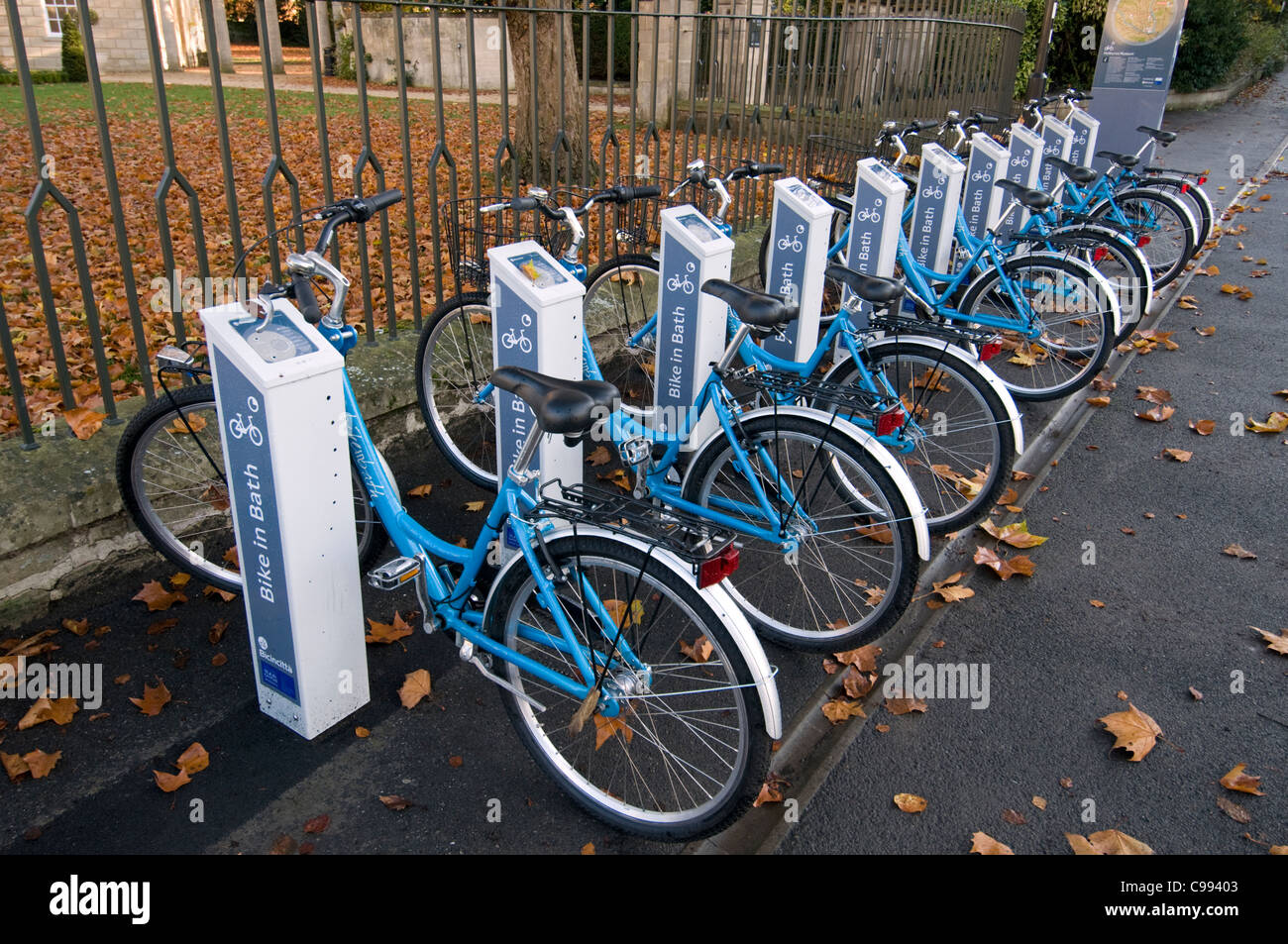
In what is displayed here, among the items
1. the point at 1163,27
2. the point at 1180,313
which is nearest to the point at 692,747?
the point at 1180,313

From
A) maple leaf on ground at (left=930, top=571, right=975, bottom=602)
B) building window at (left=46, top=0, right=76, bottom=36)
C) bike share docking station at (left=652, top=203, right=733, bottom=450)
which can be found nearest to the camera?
maple leaf on ground at (left=930, top=571, right=975, bottom=602)

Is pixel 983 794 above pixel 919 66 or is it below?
below

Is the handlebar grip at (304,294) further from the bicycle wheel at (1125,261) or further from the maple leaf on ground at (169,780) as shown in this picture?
the bicycle wheel at (1125,261)

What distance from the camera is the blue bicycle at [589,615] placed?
2.41 metres

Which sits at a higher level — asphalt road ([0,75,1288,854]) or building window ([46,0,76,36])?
building window ([46,0,76,36])

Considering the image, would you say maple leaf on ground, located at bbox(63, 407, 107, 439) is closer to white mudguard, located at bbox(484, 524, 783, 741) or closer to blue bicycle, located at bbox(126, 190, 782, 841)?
blue bicycle, located at bbox(126, 190, 782, 841)

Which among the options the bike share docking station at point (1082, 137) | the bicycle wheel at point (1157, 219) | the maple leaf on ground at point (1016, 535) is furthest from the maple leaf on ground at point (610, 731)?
the bike share docking station at point (1082, 137)

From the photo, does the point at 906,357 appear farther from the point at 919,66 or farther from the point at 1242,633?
the point at 919,66

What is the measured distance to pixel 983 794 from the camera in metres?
2.86

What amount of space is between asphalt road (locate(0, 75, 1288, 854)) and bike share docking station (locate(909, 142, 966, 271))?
8.44ft

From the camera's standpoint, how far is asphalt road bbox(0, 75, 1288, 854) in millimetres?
2676

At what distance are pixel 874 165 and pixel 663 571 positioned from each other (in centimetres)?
395

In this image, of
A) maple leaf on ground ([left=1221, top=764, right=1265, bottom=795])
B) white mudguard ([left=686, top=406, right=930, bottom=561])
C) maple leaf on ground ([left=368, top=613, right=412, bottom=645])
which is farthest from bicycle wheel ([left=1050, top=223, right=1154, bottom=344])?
maple leaf on ground ([left=368, top=613, right=412, bottom=645])

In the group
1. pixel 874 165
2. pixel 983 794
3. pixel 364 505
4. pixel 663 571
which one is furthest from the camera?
pixel 874 165
